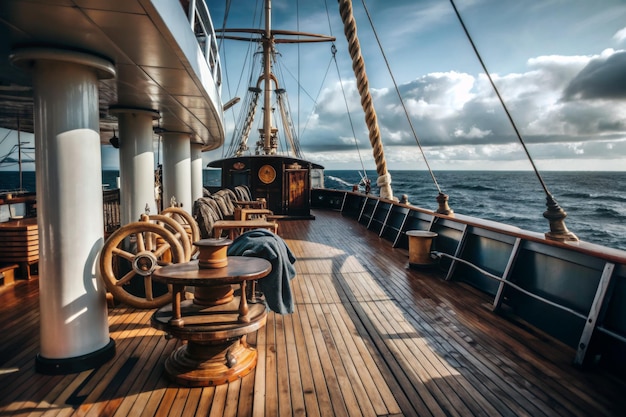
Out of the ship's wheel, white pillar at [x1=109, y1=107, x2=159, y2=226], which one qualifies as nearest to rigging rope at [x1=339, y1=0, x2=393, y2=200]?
white pillar at [x1=109, y1=107, x2=159, y2=226]

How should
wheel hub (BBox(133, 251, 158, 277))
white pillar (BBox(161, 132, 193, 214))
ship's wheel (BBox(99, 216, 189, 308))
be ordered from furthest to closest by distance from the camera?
white pillar (BBox(161, 132, 193, 214))
wheel hub (BBox(133, 251, 158, 277))
ship's wheel (BBox(99, 216, 189, 308))

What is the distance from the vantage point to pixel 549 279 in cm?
352

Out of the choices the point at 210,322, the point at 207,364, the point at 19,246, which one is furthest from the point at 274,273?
the point at 19,246

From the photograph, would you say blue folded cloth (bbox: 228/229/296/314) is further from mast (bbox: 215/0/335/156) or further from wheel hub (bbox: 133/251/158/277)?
mast (bbox: 215/0/335/156)

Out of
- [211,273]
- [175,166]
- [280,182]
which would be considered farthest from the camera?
[280,182]

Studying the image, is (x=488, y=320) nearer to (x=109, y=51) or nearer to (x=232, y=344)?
(x=232, y=344)

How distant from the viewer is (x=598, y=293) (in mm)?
2850

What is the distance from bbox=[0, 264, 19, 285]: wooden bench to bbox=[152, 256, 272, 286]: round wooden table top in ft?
11.2

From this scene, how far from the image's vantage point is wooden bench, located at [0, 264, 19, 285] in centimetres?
470

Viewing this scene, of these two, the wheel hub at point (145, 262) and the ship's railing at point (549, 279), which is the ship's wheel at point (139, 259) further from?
the ship's railing at point (549, 279)

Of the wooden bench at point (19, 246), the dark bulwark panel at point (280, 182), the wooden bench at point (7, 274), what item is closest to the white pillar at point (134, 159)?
the wooden bench at point (19, 246)

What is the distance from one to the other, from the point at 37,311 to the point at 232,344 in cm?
247

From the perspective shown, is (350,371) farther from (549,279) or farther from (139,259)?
(549,279)

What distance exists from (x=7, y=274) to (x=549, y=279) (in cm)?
597
